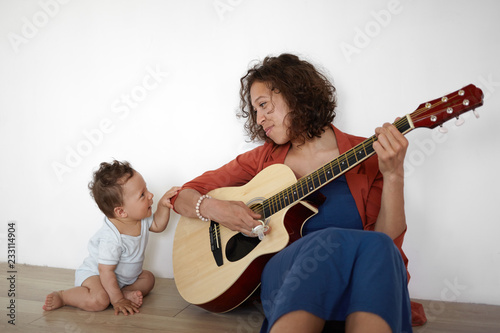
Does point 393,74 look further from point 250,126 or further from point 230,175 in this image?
point 230,175

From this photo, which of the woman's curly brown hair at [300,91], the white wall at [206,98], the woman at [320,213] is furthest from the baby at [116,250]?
the woman's curly brown hair at [300,91]

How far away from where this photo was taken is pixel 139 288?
6.39 ft

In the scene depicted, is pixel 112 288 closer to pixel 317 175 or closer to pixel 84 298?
pixel 84 298

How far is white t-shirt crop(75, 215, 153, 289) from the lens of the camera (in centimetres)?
182

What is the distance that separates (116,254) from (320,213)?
90 cm

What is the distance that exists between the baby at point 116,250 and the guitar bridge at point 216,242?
12.1 inches

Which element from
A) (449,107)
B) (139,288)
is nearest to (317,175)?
(449,107)

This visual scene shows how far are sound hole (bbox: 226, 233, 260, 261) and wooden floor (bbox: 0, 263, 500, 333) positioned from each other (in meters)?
0.28

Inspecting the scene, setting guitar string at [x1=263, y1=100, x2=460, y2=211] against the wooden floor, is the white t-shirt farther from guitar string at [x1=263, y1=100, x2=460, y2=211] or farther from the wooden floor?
guitar string at [x1=263, y1=100, x2=460, y2=211]

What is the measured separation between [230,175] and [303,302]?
0.89 m

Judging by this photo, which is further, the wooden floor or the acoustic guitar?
the wooden floor

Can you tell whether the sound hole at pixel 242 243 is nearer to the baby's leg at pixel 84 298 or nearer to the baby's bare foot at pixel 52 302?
the baby's leg at pixel 84 298

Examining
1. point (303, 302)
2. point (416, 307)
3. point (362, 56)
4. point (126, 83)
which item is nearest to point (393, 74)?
point (362, 56)

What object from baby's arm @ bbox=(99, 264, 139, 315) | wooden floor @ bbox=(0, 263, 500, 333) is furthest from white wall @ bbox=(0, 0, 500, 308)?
baby's arm @ bbox=(99, 264, 139, 315)
